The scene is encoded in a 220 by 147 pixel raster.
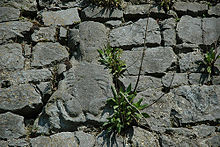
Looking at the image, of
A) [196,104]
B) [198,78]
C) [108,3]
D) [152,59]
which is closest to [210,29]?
[198,78]

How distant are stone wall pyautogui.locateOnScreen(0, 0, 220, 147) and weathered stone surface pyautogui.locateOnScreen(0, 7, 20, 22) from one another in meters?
0.01

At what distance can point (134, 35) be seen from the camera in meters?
3.44

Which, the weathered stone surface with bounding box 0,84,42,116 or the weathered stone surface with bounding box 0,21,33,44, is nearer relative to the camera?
the weathered stone surface with bounding box 0,84,42,116

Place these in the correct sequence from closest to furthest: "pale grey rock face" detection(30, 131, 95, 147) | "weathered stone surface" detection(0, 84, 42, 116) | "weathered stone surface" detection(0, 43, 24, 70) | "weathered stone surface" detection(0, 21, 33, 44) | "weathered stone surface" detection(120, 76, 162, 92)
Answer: "pale grey rock face" detection(30, 131, 95, 147) → "weathered stone surface" detection(0, 84, 42, 116) → "weathered stone surface" detection(120, 76, 162, 92) → "weathered stone surface" detection(0, 43, 24, 70) → "weathered stone surface" detection(0, 21, 33, 44)

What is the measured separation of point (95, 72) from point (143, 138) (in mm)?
864

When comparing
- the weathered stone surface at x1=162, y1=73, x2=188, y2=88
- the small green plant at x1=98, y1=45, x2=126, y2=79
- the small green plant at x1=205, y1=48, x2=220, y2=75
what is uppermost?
the small green plant at x1=205, y1=48, x2=220, y2=75

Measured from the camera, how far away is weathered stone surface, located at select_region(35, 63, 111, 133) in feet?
8.95

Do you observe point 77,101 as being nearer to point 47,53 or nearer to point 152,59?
point 47,53

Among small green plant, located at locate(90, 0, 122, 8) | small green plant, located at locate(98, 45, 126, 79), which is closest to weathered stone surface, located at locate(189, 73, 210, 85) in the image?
small green plant, located at locate(98, 45, 126, 79)

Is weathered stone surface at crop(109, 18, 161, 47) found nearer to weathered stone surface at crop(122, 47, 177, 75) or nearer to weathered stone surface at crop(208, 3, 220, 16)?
weathered stone surface at crop(122, 47, 177, 75)

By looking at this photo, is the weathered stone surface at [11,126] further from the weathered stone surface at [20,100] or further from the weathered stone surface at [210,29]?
the weathered stone surface at [210,29]

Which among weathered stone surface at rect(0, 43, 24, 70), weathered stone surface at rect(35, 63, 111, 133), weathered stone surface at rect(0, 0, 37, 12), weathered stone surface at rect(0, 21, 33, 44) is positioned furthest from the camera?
weathered stone surface at rect(0, 0, 37, 12)

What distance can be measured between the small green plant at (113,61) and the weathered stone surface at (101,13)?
518mm

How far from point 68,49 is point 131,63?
782mm
